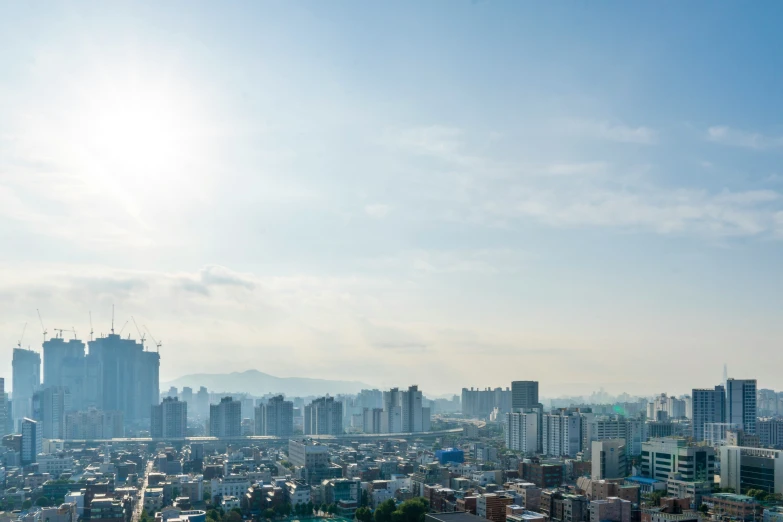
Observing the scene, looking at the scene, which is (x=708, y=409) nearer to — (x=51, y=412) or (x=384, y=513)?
(x=384, y=513)

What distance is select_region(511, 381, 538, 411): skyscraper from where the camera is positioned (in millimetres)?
33438

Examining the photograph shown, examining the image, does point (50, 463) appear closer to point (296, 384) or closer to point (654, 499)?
point (654, 499)

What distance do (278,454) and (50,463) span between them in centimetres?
808

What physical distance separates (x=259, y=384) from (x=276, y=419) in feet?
353

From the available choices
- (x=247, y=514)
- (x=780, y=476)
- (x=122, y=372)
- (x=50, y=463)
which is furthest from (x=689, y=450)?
(x=122, y=372)

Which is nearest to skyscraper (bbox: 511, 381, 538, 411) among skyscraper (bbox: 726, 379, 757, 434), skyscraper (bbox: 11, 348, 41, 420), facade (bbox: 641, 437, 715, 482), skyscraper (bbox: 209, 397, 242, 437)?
skyscraper (bbox: 726, 379, 757, 434)

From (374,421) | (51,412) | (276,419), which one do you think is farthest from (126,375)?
(374,421)

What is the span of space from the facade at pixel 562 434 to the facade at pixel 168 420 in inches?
674

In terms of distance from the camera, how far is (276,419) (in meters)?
34.0

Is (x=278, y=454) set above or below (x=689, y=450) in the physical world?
below

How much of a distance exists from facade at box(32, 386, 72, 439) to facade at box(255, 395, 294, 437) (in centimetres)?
923

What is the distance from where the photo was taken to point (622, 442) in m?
18.8

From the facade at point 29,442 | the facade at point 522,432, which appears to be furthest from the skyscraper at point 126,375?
the facade at point 522,432

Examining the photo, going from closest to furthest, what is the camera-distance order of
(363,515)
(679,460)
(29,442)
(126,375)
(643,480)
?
(363,515) < (643,480) < (679,460) < (29,442) < (126,375)
